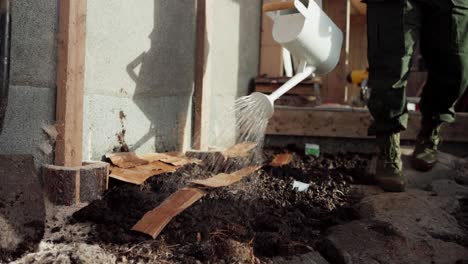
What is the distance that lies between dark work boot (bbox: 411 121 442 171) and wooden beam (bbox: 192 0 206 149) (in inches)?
51.4

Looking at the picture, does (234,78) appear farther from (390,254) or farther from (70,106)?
(390,254)

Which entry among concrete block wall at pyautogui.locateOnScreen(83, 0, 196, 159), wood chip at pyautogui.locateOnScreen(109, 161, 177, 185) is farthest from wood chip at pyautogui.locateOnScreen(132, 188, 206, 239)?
concrete block wall at pyautogui.locateOnScreen(83, 0, 196, 159)

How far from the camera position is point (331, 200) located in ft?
7.17

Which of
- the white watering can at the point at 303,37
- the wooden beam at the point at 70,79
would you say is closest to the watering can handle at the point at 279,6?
the white watering can at the point at 303,37

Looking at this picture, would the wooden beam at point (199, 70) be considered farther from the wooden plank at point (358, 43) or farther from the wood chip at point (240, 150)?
the wooden plank at point (358, 43)

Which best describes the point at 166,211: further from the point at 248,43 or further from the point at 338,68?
the point at 338,68

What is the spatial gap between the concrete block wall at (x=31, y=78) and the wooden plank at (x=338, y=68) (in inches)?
126

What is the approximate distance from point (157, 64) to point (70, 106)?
0.76 m

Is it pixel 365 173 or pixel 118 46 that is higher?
pixel 118 46

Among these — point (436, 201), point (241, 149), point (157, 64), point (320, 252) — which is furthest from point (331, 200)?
point (157, 64)

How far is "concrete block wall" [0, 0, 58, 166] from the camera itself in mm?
1611

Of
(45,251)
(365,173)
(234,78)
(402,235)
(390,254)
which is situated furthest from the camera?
(234,78)

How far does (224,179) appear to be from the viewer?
2172 mm

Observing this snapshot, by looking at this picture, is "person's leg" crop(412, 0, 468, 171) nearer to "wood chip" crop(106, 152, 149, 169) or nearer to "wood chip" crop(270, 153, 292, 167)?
"wood chip" crop(270, 153, 292, 167)
